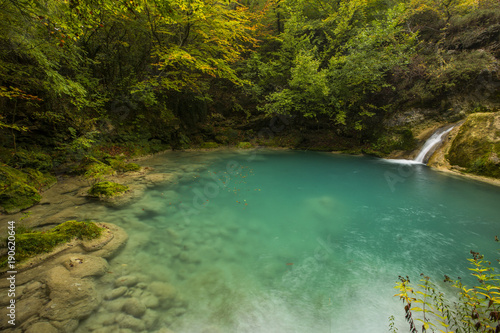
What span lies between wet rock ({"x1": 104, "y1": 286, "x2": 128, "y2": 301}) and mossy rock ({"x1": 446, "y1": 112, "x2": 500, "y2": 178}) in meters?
12.0

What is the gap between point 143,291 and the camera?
9.61 ft

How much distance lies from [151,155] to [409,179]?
11.6 metres

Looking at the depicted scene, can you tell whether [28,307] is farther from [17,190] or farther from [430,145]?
[430,145]

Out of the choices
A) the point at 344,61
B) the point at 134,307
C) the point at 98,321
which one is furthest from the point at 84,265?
the point at 344,61

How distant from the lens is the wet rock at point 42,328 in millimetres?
2186

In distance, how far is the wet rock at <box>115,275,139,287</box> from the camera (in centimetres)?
301

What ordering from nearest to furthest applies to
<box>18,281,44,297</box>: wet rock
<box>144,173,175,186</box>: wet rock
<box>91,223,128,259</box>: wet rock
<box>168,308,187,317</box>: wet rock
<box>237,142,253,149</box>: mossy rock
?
1. <box>18,281,44,297</box>: wet rock
2. <box>168,308,187,317</box>: wet rock
3. <box>91,223,128,259</box>: wet rock
4. <box>144,173,175,186</box>: wet rock
5. <box>237,142,253,149</box>: mossy rock

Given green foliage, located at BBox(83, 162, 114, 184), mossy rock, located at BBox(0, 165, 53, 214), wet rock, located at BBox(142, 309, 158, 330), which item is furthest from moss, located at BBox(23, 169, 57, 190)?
wet rock, located at BBox(142, 309, 158, 330)

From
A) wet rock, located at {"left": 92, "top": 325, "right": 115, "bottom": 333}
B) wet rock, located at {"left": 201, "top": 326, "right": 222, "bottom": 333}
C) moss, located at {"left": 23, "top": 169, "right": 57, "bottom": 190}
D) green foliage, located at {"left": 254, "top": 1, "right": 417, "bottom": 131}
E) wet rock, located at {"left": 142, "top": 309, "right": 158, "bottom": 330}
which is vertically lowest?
moss, located at {"left": 23, "top": 169, "right": 57, "bottom": 190}

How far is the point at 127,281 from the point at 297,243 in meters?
3.08

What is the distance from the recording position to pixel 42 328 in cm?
222

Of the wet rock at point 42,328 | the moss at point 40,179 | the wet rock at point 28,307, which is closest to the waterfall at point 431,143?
the wet rock at point 42,328

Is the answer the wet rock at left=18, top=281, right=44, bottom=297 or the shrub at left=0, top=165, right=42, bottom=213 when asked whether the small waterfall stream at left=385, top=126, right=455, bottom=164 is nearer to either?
the wet rock at left=18, top=281, right=44, bottom=297

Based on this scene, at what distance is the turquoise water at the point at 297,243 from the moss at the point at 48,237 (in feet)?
2.38
